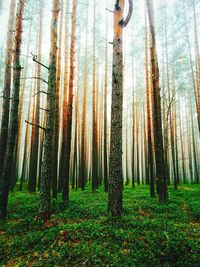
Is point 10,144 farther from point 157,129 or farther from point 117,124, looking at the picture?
point 157,129

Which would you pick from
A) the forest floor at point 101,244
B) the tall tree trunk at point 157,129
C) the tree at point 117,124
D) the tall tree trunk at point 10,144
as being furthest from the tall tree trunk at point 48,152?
the tall tree trunk at point 157,129

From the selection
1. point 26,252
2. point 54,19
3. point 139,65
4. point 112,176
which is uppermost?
point 139,65

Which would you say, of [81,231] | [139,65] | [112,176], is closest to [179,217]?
[112,176]

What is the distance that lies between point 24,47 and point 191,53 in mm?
14400

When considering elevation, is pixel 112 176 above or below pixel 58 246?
above

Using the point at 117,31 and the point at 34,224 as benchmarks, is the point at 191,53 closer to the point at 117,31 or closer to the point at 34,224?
the point at 117,31

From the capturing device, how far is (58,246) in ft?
11.9

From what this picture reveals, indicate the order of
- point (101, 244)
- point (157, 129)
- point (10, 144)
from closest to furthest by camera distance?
point (101, 244), point (10, 144), point (157, 129)

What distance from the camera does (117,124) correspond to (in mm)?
5000

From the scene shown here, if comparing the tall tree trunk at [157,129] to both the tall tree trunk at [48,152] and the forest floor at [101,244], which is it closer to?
the forest floor at [101,244]

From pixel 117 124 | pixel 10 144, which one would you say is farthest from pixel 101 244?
pixel 10 144

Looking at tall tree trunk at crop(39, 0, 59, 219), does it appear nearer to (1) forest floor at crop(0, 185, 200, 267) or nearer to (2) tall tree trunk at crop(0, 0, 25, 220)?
(1) forest floor at crop(0, 185, 200, 267)

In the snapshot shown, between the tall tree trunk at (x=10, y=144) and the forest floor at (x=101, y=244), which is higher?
the tall tree trunk at (x=10, y=144)

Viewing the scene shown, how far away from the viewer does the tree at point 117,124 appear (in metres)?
4.76
